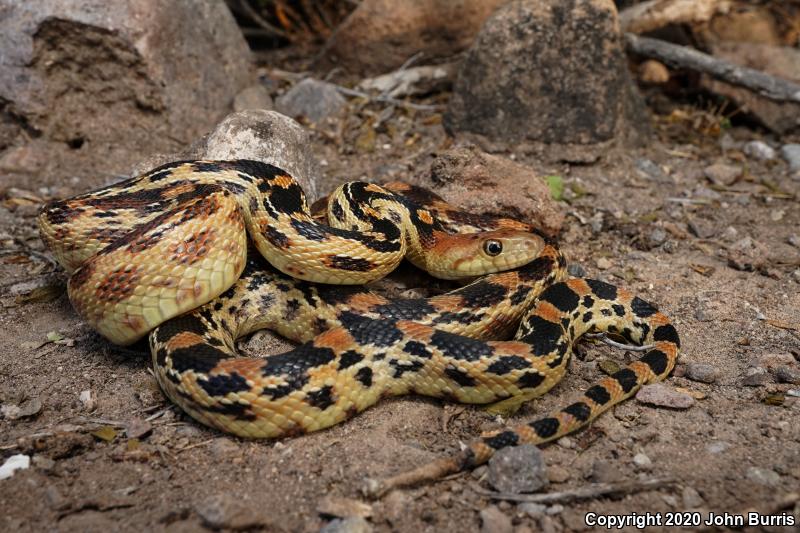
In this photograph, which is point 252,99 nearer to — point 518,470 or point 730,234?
point 730,234

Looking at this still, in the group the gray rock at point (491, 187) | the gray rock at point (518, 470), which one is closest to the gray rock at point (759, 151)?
the gray rock at point (491, 187)

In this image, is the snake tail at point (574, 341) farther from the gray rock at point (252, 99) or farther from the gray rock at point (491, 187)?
the gray rock at point (252, 99)

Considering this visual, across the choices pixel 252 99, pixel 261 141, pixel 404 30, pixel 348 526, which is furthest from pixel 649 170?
pixel 348 526

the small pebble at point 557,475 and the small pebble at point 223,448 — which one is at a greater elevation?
the small pebble at point 223,448

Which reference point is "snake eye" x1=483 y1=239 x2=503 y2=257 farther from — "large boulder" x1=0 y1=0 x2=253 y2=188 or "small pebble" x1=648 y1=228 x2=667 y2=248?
"large boulder" x1=0 y1=0 x2=253 y2=188

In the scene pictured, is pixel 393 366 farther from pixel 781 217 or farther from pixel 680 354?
pixel 781 217
